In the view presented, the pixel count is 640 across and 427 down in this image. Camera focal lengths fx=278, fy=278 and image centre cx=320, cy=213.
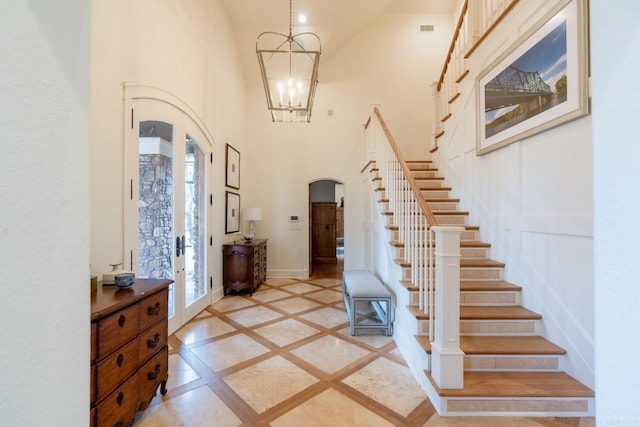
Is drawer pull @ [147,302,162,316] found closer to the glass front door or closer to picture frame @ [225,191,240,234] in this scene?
the glass front door

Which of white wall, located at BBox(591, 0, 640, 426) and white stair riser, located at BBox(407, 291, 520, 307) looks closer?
white wall, located at BBox(591, 0, 640, 426)

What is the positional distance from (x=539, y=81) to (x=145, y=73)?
3786 mm

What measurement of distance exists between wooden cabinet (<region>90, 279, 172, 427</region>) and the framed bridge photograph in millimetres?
3507

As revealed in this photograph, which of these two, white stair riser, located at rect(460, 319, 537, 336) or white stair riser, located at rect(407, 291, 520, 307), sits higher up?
white stair riser, located at rect(407, 291, 520, 307)

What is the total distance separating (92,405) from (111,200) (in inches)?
60.9

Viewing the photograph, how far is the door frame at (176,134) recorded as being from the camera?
98.6 inches

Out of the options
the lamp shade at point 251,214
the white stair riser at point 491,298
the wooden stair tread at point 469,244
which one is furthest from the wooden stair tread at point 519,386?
the lamp shade at point 251,214

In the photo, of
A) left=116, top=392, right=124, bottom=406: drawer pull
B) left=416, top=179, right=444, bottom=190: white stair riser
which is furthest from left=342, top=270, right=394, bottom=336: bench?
left=116, top=392, right=124, bottom=406: drawer pull

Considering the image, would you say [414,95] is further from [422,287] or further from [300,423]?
[300,423]

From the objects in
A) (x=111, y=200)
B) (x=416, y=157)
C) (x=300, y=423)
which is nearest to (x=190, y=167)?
(x=111, y=200)

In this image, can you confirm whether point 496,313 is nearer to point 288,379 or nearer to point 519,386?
point 519,386

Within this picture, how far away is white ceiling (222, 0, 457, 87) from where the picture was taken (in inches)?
195

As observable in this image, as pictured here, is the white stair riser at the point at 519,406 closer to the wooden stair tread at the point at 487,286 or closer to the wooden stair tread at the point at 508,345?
the wooden stair tread at the point at 508,345

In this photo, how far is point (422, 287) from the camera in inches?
104
